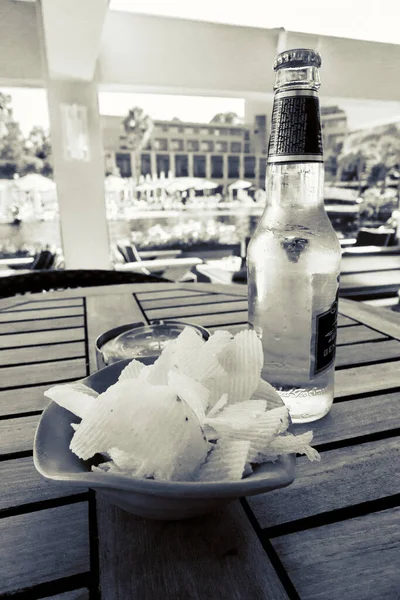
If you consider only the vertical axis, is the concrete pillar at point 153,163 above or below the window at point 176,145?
below

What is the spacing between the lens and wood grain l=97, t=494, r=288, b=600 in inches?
10.1

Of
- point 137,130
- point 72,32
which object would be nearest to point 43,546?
point 72,32

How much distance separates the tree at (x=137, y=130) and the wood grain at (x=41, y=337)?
411cm

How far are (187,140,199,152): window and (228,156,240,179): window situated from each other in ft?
1.39

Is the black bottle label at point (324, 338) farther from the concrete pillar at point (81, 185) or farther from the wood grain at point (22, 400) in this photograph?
the concrete pillar at point (81, 185)

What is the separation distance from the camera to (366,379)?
0.54 metres

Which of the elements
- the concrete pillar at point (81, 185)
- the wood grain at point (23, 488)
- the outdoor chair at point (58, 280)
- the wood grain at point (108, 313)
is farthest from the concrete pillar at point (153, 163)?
the wood grain at point (23, 488)

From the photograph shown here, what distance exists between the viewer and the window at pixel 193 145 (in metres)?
4.95

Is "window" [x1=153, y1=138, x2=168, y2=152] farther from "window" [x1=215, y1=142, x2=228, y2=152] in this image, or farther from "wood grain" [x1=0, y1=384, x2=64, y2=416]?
"wood grain" [x1=0, y1=384, x2=64, y2=416]

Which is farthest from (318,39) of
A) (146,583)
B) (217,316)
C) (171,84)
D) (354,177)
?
(146,583)

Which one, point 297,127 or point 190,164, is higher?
point 190,164

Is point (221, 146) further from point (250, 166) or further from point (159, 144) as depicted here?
point (159, 144)

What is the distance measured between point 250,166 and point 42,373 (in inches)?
196

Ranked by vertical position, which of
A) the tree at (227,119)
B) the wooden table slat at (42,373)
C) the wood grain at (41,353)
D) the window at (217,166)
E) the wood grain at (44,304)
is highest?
the tree at (227,119)
